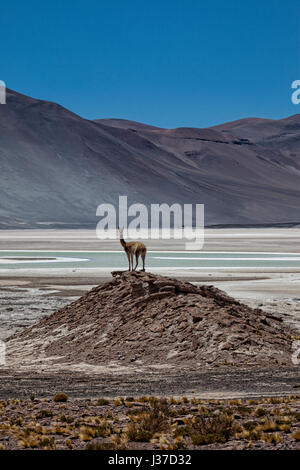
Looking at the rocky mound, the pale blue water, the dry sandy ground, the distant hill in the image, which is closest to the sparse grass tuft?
the dry sandy ground

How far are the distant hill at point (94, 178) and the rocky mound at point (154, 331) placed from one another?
101081 mm

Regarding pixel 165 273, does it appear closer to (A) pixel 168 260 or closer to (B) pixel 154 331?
(A) pixel 168 260

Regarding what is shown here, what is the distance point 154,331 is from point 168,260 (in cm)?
2712

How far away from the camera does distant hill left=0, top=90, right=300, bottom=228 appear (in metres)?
135

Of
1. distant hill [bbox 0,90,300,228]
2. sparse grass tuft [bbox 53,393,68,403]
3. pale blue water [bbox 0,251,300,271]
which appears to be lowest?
sparse grass tuft [bbox 53,393,68,403]

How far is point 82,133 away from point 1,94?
21.0 meters

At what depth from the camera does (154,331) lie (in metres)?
15.1

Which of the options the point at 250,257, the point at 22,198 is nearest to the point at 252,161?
the point at 22,198

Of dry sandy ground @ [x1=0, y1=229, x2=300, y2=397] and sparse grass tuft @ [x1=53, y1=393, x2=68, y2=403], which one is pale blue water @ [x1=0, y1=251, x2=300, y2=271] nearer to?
dry sandy ground @ [x1=0, y1=229, x2=300, y2=397]

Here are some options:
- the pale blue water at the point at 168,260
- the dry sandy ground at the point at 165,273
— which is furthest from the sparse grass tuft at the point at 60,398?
the pale blue water at the point at 168,260

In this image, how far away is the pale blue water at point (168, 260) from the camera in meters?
38.5

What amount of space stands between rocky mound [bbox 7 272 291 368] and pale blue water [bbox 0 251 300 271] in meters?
20.0

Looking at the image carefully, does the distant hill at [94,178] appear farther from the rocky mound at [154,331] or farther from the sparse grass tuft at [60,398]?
the sparse grass tuft at [60,398]

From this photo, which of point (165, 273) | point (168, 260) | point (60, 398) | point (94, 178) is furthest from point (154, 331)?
point (94, 178)
